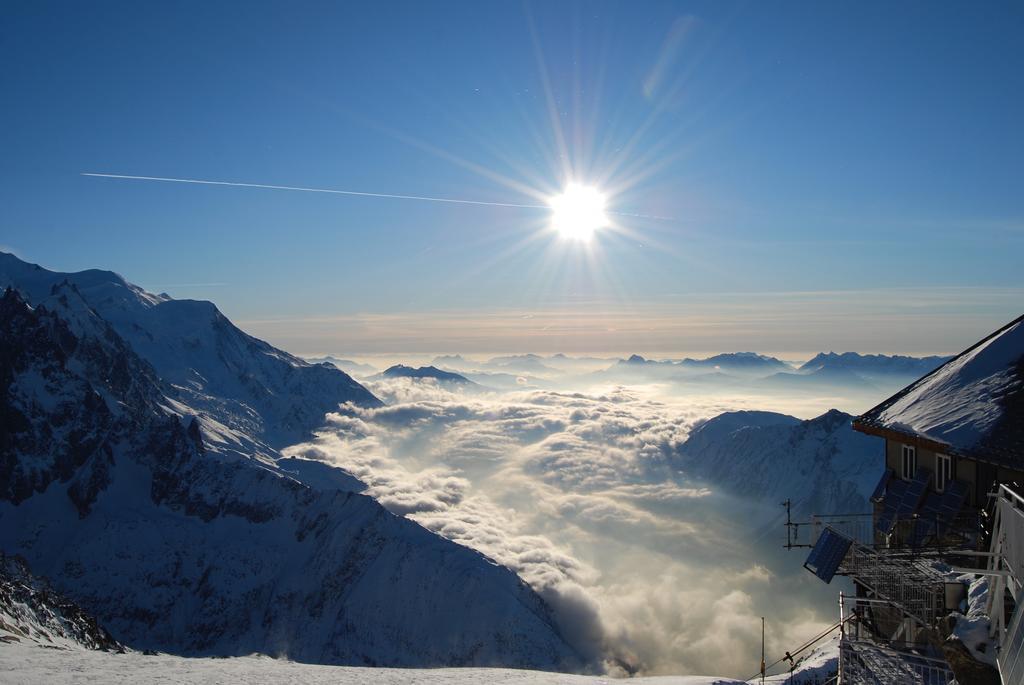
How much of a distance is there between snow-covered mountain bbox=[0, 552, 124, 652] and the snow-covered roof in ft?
180

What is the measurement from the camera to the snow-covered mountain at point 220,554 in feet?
438

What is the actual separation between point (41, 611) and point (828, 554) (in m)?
67.6

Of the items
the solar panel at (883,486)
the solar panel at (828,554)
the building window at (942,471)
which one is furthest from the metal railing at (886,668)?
the solar panel at (883,486)

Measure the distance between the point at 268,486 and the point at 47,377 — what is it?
88127 millimetres

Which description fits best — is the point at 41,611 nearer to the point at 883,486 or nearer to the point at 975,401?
the point at 883,486

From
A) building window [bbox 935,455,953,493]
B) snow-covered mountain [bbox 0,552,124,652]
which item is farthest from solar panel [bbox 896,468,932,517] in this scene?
snow-covered mountain [bbox 0,552,124,652]

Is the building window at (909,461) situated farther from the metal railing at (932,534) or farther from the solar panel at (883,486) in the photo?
the metal railing at (932,534)

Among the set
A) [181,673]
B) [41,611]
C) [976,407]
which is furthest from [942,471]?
[41,611]

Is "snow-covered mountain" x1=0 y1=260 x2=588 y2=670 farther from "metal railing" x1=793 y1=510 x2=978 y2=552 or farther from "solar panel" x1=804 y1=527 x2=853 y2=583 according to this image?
"solar panel" x1=804 y1=527 x2=853 y2=583

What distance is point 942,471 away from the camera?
61.5 feet

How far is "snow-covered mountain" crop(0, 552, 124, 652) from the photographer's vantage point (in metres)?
47.5

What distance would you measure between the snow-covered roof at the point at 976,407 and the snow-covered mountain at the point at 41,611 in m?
54.9

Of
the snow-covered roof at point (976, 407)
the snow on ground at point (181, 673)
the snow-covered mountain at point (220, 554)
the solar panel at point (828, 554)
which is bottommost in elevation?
the snow-covered mountain at point (220, 554)

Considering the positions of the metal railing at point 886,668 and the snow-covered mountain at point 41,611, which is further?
the snow-covered mountain at point 41,611
